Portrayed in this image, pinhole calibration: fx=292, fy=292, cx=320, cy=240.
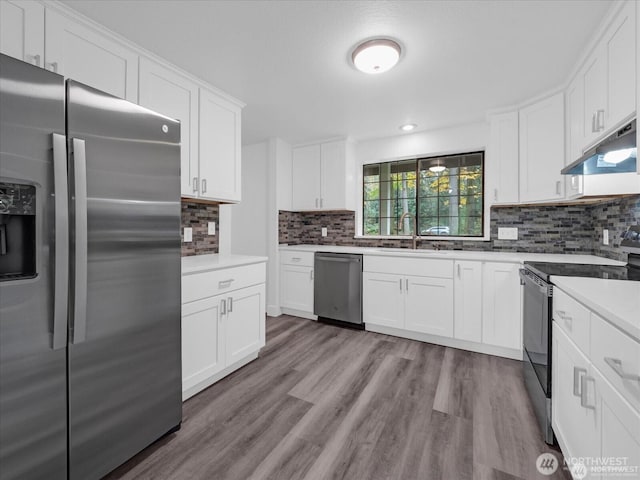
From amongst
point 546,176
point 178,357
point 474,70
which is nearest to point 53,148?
point 178,357

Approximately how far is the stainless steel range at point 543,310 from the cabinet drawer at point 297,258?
7.41 feet

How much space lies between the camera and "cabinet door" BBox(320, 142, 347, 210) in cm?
380

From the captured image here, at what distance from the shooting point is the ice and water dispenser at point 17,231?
1.00 metres

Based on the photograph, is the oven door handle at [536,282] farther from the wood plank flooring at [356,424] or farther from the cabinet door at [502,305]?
the wood plank flooring at [356,424]

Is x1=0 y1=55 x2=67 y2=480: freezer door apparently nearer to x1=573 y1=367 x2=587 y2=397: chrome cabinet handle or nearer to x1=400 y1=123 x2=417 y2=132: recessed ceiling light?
x1=573 y1=367 x2=587 y2=397: chrome cabinet handle

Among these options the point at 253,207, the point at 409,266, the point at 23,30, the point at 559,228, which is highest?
the point at 23,30

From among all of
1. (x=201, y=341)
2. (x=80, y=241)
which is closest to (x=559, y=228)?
(x=201, y=341)

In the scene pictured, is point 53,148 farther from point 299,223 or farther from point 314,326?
point 299,223

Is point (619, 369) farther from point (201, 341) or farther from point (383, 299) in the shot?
point (383, 299)

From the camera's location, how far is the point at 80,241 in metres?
1.13

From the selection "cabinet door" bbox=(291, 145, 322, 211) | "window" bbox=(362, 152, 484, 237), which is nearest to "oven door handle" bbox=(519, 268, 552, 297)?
"window" bbox=(362, 152, 484, 237)

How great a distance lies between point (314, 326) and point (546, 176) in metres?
2.77

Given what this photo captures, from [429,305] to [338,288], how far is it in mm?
1029

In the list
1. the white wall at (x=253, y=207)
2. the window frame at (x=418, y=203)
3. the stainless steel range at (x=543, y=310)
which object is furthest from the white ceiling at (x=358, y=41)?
the stainless steel range at (x=543, y=310)
